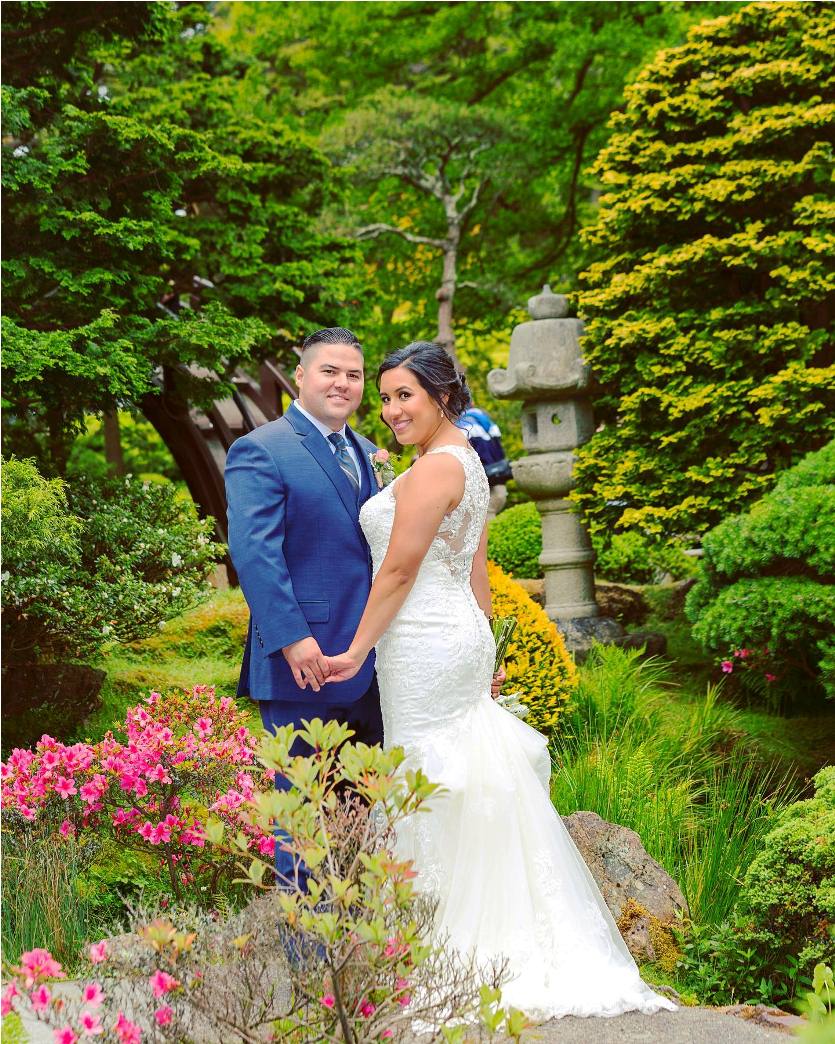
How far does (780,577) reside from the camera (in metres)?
6.61

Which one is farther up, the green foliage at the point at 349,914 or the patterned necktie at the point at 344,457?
the patterned necktie at the point at 344,457

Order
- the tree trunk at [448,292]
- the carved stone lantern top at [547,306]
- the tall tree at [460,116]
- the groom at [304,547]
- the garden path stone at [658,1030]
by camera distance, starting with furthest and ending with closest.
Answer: the tree trunk at [448,292] → the tall tree at [460,116] → the carved stone lantern top at [547,306] → the groom at [304,547] → the garden path stone at [658,1030]

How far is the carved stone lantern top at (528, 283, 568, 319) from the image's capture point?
911 centimetres

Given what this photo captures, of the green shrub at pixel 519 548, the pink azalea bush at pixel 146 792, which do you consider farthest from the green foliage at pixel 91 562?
the green shrub at pixel 519 548

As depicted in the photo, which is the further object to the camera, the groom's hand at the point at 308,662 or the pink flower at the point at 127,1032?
the groom's hand at the point at 308,662

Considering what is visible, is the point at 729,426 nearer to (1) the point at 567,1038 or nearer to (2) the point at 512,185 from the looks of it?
(1) the point at 567,1038

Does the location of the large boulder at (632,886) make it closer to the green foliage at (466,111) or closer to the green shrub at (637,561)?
the green shrub at (637,561)

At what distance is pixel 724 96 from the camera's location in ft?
27.8

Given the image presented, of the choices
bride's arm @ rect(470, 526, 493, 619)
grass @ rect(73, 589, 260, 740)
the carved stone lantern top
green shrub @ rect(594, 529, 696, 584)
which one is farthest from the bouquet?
green shrub @ rect(594, 529, 696, 584)

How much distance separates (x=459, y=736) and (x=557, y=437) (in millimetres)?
5667

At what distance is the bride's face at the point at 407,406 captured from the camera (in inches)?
A: 145

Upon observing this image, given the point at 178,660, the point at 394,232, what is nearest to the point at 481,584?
the point at 178,660

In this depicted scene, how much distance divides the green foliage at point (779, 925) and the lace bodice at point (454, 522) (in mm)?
1548

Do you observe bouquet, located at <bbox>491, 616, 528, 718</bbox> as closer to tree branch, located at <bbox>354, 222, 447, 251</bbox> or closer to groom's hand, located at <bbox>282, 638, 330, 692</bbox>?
groom's hand, located at <bbox>282, 638, 330, 692</bbox>
